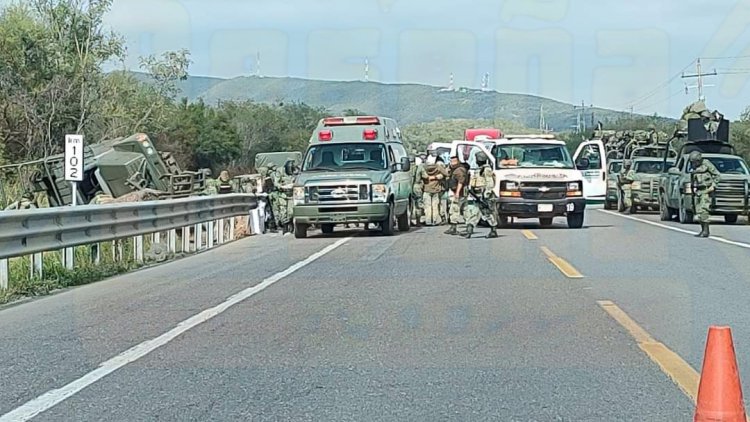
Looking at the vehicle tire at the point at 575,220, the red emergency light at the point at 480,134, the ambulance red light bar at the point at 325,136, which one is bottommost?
the vehicle tire at the point at 575,220

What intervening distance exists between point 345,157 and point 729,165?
1110 centimetres

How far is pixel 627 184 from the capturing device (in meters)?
35.0

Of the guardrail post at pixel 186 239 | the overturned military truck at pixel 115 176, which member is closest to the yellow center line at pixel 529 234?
the guardrail post at pixel 186 239

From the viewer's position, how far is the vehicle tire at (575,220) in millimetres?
25125

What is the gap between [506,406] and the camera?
Answer: 7125 mm

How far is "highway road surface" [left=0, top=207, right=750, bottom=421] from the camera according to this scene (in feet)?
23.8

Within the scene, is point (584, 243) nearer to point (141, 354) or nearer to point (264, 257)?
point (264, 257)

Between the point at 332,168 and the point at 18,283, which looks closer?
the point at 18,283

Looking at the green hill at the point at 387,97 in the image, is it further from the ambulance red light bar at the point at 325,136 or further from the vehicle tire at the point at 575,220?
the vehicle tire at the point at 575,220

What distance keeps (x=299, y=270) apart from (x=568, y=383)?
8283mm

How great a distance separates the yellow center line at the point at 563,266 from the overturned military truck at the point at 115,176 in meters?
13.3

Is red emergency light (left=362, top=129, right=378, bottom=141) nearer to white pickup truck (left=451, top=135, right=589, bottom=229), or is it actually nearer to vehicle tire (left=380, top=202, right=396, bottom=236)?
vehicle tire (left=380, top=202, right=396, bottom=236)

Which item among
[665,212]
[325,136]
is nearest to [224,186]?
[325,136]

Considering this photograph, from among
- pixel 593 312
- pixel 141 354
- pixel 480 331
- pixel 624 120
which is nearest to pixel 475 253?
pixel 593 312
